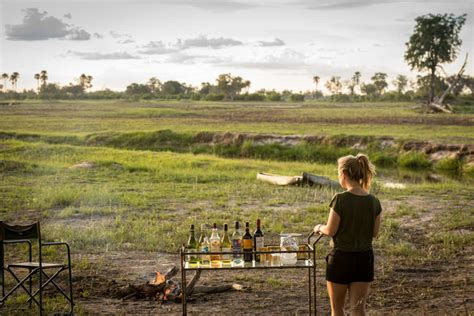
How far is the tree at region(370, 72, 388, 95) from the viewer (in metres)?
63.6

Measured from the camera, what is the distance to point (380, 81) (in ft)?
210

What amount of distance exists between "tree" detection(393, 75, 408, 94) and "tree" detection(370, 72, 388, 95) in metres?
1.93

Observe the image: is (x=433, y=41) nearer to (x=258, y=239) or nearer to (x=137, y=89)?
(x=137, y=89)

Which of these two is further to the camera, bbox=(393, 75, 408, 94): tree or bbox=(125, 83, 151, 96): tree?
bbox=(393, 75, 408, 94): tree

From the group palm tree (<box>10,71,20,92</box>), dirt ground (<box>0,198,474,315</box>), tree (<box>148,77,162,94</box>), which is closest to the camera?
dirt ground (<box>0,198,474,315</box>)

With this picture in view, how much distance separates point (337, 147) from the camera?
2562cm

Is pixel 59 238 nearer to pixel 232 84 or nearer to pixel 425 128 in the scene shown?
pixel 425 128

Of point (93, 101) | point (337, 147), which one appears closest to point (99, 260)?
point (337, 147)

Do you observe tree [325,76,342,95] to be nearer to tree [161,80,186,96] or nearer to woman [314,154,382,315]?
tree [161,80,186,96]

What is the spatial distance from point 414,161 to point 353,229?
61.0ft

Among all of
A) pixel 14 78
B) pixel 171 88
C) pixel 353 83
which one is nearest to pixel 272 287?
pixel 14 78

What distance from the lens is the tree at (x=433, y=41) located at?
39.8m

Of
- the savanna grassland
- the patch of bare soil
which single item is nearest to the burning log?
the savanna grassland

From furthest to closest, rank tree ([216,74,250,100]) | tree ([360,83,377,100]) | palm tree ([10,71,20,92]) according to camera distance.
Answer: tree ([360,83,377,100]) < tree ([216,74,250,100]) < palm tree ([10,71,20,92])
